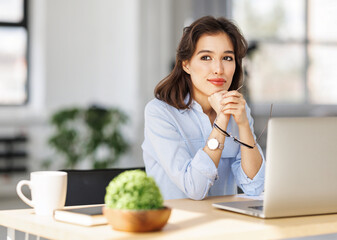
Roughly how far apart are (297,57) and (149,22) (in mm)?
2186

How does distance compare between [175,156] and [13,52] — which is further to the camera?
[13,52]

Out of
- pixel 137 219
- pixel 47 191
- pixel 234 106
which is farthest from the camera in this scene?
pixel 234 106

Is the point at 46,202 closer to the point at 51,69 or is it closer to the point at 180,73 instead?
the point at 180,73

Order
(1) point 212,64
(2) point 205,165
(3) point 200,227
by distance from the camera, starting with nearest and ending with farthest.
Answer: (3) point 200,227
(2) point 205,165
(1) point 212,64

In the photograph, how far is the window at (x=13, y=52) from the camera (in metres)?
Result: 6.34

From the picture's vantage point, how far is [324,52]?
7.70 metres

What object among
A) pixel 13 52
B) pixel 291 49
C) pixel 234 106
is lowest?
pixel 234 106

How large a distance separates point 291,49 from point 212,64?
567 centimetres

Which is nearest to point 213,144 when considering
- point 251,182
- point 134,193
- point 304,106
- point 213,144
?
point 213,144

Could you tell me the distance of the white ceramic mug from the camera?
1.48m

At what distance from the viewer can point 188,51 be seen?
83.9 inches

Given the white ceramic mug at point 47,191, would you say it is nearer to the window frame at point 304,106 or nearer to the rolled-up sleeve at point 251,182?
the rolled-up sleeve at point 251,182

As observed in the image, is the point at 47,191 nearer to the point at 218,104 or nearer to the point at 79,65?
the point at 218,104

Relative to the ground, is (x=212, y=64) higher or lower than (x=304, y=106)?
higher
